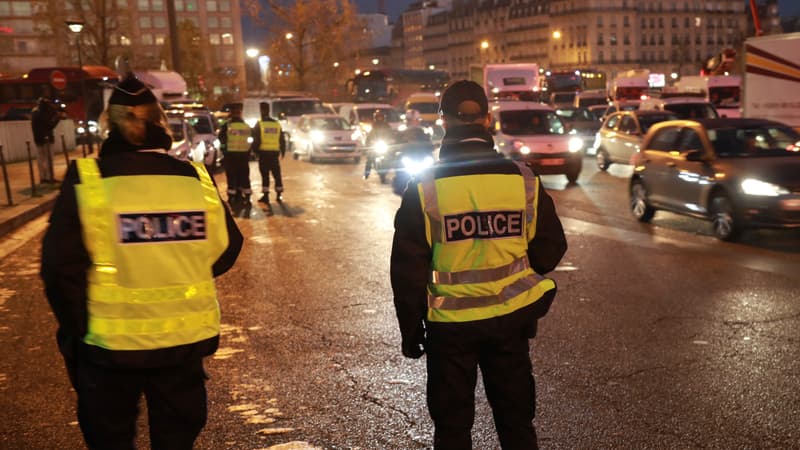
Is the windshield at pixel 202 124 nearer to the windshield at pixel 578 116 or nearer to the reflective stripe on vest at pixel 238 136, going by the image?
the reflective stripe on vest at pixel 238 136

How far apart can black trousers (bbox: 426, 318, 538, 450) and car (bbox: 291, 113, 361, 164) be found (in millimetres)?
23922

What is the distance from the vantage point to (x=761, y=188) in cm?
1064

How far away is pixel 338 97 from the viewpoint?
70375 mm

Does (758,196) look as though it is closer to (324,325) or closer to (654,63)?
(324,325)

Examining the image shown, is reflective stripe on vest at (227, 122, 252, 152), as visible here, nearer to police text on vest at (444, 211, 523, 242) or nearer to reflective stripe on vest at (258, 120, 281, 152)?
reflective stripe on vest at (258, 120, 281, 152)

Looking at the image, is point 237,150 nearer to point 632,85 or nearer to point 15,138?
point 15,138

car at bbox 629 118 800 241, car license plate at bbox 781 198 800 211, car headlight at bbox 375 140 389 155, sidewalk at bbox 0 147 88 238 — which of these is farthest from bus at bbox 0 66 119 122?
car license plate at bbox 781 198 800 211

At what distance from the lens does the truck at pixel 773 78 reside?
17.4 meters

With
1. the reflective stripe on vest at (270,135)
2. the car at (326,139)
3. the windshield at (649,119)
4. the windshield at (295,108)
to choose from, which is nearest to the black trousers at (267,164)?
the reflective stripe on vest at (270,135)

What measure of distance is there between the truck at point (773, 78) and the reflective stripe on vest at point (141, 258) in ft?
54.8

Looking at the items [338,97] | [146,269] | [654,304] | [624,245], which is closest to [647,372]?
[654,304]

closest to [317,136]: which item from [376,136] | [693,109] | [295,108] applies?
[295,108]

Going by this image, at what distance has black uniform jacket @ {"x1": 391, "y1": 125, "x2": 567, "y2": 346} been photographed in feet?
10.9

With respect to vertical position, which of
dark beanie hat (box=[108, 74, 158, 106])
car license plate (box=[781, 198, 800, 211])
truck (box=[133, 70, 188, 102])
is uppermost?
truck (box=[133, 70, 188, 102])
